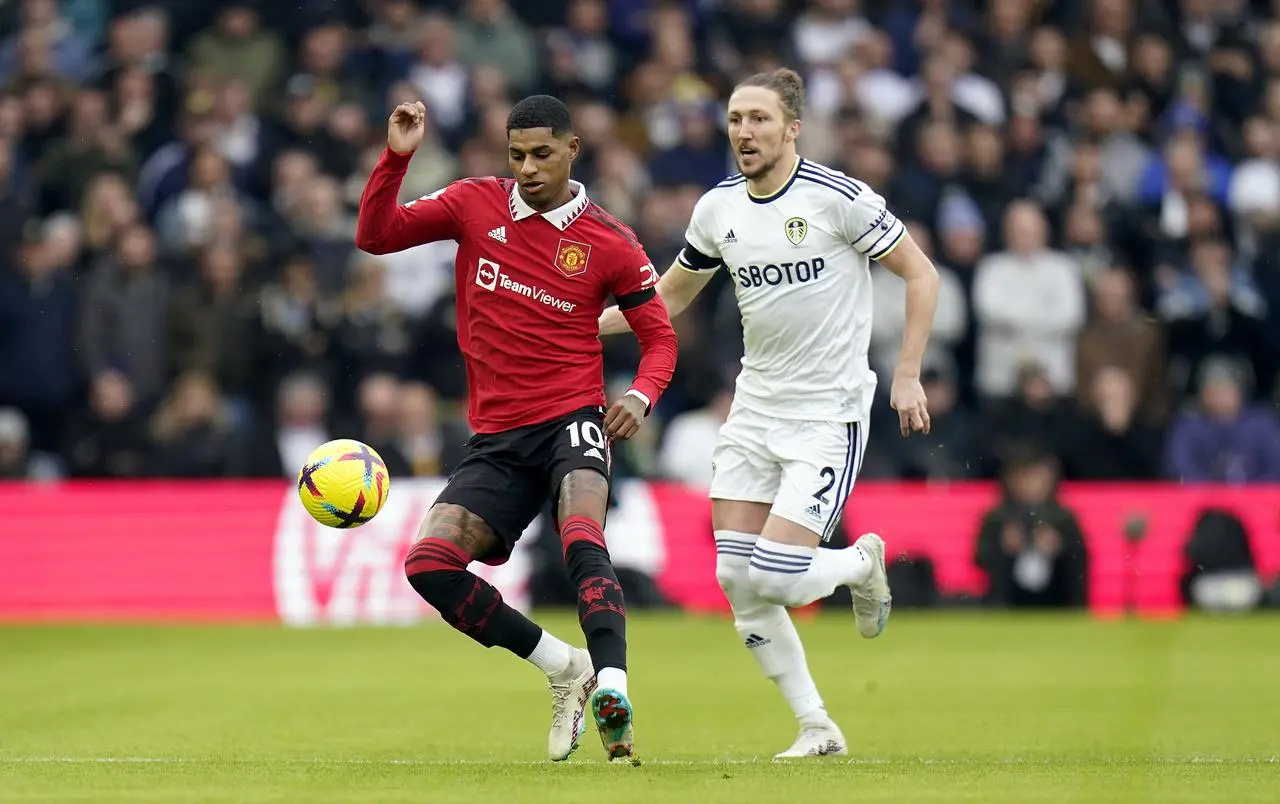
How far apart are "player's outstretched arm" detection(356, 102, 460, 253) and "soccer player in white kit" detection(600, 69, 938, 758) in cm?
96

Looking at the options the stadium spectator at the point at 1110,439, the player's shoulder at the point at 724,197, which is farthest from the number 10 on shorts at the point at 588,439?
the stadium spectator at the point at 1110,439

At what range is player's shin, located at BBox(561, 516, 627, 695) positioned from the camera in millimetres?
8227

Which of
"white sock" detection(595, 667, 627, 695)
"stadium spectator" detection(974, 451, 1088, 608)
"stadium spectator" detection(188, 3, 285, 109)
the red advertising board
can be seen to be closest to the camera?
"white sock" detection(595, 667, 627, 695)

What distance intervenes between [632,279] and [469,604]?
5.26 feet

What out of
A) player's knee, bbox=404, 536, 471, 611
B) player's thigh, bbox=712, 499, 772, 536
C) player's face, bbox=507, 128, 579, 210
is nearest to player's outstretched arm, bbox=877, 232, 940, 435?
player's thigh, bbox=712, 499, 772, 536

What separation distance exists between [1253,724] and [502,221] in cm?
487

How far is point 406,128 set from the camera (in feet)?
28.3

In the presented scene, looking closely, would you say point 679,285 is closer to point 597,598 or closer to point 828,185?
point 828,185

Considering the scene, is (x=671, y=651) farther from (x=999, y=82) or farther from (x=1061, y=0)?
(x=1061, y=0)

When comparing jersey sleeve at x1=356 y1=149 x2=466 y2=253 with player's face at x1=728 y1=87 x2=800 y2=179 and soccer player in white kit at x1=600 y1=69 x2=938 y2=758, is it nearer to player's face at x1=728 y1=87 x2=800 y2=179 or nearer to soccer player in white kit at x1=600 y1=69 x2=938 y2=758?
soccer player in white kit at x1=600 y1=69 x2=938 y2=758

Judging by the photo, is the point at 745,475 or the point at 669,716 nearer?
the point at 745,475

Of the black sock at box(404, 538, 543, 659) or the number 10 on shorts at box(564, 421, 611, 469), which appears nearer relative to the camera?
the black sock at box(404, 538, 543, 659)

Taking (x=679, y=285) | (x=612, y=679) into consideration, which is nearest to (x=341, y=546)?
(x=679, y=285)

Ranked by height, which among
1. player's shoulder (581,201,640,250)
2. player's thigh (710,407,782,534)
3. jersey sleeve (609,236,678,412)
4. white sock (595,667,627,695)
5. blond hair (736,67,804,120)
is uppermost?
blond hair (736,67,804,120)
